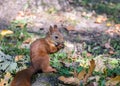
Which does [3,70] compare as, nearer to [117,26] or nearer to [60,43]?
[60,43]

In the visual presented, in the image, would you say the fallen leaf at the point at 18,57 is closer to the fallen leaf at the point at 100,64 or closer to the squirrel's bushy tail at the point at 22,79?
the squirrel's bushy tail at the point at 22,79

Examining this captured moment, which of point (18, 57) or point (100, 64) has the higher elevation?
point (18, 57)

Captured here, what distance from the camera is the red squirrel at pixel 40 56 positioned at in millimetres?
4379

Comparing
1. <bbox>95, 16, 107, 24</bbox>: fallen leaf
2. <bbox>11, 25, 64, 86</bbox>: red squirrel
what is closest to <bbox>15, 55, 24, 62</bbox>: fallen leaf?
<bbox>11, 25, 64, 86</bbox>: red squirrel

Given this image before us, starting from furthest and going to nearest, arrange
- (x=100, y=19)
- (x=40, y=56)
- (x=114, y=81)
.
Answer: (x=100, y=19)
(x=40, y=56)
(x=114, y=81)

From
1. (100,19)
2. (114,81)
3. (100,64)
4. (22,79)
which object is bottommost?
(100,19)

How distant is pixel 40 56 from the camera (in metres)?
4.83

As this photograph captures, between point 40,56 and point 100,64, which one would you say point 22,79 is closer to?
point 40,56

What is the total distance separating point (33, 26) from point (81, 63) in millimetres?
2049

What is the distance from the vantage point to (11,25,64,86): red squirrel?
438cm

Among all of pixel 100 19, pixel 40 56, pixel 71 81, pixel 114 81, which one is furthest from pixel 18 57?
pixel 100 19

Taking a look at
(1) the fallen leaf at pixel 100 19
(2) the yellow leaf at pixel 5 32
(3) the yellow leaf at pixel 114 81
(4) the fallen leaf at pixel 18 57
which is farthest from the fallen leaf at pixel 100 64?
(1) the fallen leaf at pixel 100 19

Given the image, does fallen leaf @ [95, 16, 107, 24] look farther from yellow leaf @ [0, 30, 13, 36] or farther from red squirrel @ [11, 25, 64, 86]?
red squirrel @ [11, 25, 64, 86]

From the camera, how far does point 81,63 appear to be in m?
5.65
